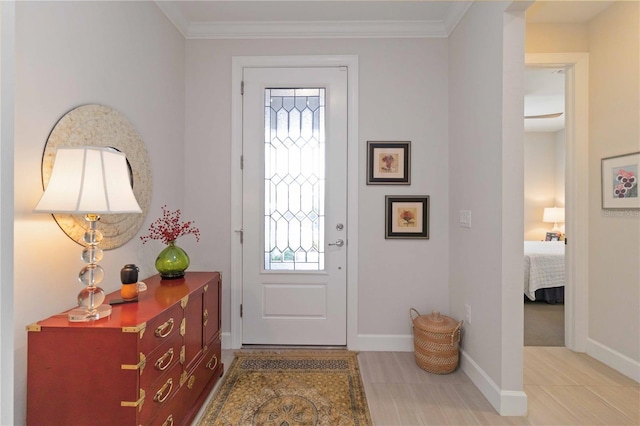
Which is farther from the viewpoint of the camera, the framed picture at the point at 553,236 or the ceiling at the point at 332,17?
the framed picture at the point at 553,236

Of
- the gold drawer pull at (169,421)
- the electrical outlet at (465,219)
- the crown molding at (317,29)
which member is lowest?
the gold drawer pull at (169,421)

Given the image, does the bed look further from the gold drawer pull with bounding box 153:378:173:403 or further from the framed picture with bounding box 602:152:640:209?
the gold drawer pull with bounding box 153:378:173:403

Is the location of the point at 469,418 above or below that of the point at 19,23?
below

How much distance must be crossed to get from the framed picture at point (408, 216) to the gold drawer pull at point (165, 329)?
1.82 metres

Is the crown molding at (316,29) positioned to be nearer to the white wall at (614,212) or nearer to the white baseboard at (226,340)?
the white wall at (614,212)

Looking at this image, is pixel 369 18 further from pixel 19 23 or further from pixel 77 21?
pixel 19 23

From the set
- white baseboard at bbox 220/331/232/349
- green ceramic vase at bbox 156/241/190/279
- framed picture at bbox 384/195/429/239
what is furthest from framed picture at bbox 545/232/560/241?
green ceramic vase at bbox 156/241/190/279

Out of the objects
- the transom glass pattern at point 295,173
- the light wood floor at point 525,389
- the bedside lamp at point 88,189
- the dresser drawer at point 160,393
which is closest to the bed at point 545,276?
the light wood floor at point 525,389

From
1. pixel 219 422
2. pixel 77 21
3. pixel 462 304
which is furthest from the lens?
pixel 462 304

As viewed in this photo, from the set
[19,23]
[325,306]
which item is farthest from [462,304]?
[19,23]

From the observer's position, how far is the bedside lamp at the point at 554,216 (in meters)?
5.89

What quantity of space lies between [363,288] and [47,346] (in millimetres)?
2110

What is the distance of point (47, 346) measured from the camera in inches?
50.3

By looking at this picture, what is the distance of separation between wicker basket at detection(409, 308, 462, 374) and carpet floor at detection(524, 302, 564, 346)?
3.54ft
